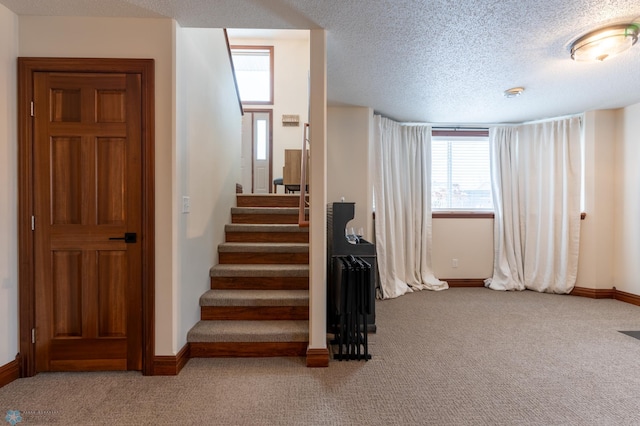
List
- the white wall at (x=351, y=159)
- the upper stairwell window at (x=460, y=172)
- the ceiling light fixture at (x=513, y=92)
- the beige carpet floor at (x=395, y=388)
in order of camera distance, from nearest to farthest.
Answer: the beige carpet floor at (x=395, y=388) → the ceiling light fixture at (x=513, y=92) → the white wall at (x=351, y=159) → the upper stairwell window at (x=460, y=172)

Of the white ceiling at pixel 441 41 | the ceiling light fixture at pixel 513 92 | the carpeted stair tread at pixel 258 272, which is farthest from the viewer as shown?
the ceiling light fixture at pixel 513 92

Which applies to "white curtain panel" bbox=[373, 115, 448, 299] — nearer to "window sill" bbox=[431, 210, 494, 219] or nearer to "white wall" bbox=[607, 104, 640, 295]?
"window sill" bbox=[431, 210, 494, 219]

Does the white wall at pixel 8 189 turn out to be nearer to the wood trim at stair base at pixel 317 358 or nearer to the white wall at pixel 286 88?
the wood trim at stair base at pixel 317 358

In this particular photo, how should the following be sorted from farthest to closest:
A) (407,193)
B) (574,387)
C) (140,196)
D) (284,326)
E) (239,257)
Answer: (407,193) < (239,257) < (284,326) < (140,196) < (574,387)

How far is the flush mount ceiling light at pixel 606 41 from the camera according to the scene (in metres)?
2.14

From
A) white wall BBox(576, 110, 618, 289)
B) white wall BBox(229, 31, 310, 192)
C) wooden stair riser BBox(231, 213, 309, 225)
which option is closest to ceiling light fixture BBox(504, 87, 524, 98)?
white wall BBox(576, 110, 618, 289)

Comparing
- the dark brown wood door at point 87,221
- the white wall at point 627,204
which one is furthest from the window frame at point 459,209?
the dark brown wood door at point 87,221

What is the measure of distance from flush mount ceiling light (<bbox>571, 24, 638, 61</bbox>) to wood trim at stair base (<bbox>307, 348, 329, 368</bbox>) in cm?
294

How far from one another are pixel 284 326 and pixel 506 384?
1.59 meters

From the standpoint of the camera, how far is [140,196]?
7.00ft

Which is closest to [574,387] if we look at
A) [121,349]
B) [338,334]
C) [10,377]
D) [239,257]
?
[338,334]

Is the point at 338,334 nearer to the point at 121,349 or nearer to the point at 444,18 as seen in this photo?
the point at 121,349

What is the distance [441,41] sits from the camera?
7.72 feet

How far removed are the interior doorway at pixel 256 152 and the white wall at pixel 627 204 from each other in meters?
5.17
